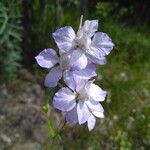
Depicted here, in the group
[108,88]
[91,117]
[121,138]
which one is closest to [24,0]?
[108,88]

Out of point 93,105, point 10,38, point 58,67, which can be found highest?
point 58,67

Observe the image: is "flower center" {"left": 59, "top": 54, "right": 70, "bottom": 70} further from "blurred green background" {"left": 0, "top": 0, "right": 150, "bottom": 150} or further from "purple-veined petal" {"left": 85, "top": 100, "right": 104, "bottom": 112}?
"blurred green background" {"left": 0, "top": 0, "right": 150, "bottom": 150}

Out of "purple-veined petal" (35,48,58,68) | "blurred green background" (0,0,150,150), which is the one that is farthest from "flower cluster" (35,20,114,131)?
"blurred green background" (0,0,150,150)

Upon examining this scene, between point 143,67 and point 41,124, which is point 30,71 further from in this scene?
point 143,67

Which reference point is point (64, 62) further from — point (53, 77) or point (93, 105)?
point (93, 105)

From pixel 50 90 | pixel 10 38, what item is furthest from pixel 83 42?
pixel 10 38

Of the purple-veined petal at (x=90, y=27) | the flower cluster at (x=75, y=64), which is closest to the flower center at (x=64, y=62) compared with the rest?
the flower cluster at (x=75, y=64)

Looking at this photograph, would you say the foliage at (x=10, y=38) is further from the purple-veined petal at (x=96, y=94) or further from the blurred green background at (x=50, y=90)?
the purple-veined petal at (x=96, y=94)
